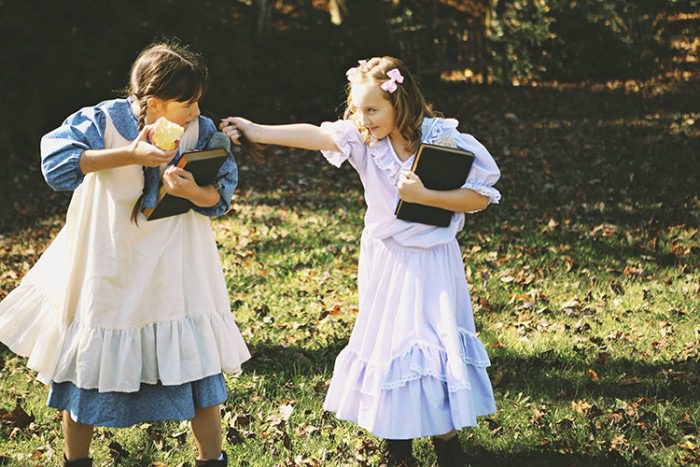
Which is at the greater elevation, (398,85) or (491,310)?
(398,85)

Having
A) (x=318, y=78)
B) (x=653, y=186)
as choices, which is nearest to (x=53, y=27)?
(x=318, y=78)

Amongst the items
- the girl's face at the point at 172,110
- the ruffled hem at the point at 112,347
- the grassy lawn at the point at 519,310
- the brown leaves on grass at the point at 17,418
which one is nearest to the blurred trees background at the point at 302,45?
the grassy lawn at the point at 519,310

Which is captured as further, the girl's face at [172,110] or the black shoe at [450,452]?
the black shoe at [450,452]

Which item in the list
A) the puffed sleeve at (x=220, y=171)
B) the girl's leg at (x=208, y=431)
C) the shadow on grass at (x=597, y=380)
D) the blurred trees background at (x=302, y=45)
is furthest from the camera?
the blurred trees background at (x=302, y=45)

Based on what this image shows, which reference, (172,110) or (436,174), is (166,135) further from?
(436,174)

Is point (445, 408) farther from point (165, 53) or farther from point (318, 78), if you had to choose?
point (318, 78)

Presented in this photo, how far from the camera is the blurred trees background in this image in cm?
1086

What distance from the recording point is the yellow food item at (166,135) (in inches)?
120

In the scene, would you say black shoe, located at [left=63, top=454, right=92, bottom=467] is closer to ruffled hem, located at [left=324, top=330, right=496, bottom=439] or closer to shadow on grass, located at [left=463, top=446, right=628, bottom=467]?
ruffled hem, located at [left=324, top=330, right=496, bottom=439]

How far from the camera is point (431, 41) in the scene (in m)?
16.3

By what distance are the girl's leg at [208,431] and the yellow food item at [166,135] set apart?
40.4 inches

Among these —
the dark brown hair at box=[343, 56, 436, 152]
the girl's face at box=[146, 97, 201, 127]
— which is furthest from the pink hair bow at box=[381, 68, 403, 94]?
the girl's face at box=[146, 97, 201, 127]

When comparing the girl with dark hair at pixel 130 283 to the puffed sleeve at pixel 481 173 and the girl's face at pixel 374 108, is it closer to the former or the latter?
the girl's face at pixel 374 108

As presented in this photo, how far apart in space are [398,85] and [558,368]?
2.13 m
